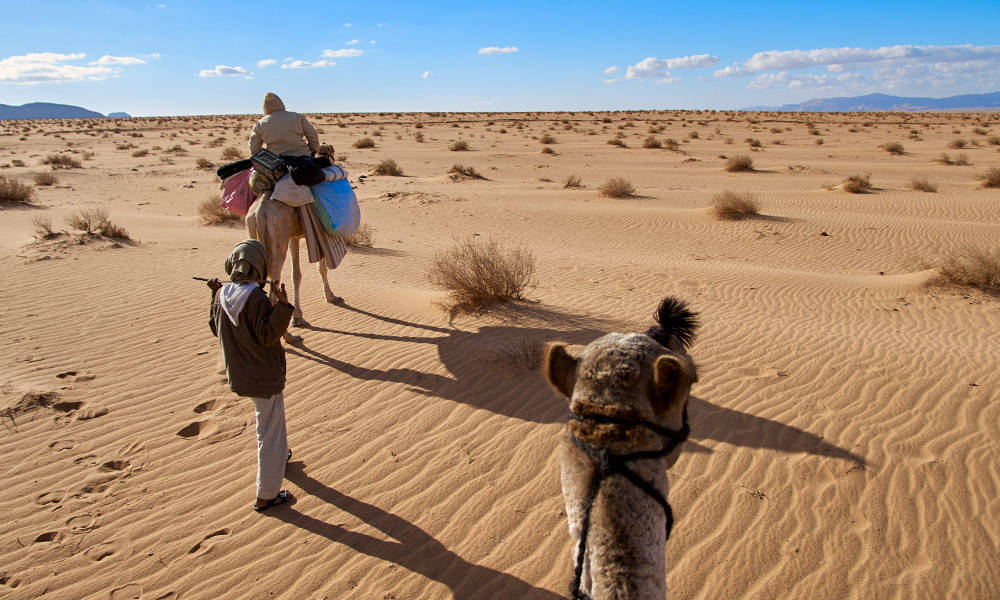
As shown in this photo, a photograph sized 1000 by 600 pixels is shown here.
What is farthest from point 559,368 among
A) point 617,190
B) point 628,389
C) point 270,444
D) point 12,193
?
point 12,193

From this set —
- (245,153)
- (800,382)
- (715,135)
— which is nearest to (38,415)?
(800,382)

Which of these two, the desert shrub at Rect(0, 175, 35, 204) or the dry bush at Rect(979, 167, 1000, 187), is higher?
the desert shrub at Rect(0, 175, 35, 204)

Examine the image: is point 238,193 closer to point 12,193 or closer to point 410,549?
point 410,549

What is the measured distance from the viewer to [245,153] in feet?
105

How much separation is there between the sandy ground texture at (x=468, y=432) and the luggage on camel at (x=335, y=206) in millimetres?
1387

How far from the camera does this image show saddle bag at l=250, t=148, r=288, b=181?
257 inches

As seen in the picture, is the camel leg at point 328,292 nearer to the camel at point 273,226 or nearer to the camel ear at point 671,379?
the camel at point 273,226

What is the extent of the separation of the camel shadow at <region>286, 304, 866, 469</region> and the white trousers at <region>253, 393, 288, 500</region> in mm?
1895

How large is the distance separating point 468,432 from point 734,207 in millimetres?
12305

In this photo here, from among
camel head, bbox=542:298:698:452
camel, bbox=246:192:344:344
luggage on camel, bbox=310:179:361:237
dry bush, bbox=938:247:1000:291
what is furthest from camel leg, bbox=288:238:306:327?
dry bush, bbox=938:247:1000:291

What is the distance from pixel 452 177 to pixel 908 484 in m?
20.5

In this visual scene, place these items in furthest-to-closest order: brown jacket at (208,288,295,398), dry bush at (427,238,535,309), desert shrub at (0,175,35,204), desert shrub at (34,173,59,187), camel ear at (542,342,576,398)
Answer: desert shrub at (34,173,59,187) < desert shrub at (0,175,35,204) < dry bush at (427,238,535,309) < brown jacket at (208,288,295,398) < camel ear at (542,342,576,398)

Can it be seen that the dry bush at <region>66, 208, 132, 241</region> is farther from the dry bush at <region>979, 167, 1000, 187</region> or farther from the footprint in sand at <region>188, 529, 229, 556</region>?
the dry bush at <region>979, 167, 1000, 187</region>

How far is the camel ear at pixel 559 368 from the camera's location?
5.17ft
